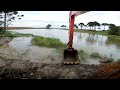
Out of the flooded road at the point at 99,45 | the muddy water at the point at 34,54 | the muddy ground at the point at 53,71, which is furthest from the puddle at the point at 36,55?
the flooded road at the point at 99,45

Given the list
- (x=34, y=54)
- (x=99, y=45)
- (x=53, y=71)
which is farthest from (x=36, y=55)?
(x=99, y=45)

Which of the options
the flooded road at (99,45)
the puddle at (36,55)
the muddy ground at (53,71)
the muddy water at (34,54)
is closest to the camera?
the muddy ground at (53,71)

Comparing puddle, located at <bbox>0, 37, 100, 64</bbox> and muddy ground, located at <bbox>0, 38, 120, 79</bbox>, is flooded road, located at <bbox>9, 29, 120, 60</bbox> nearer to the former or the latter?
puddle, located at <bbox>0, 37, 100, 64</bbox>

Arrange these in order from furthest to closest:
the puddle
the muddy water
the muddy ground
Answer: the muddy water < the puddle < the muddy ground

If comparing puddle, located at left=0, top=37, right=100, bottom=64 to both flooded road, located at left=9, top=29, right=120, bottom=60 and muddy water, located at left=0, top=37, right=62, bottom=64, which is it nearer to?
muddy water, located at left=0, top=37, right=62, bottom=64

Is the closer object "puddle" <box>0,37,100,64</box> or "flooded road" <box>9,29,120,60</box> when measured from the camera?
"puddle" <box>0,37,100,64</box>

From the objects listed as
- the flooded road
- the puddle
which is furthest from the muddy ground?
the flooded road

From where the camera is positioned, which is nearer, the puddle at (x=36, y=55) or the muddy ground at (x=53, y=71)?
the muddy ground at (x=53, y=71)

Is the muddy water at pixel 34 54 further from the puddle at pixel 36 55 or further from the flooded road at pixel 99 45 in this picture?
the flooded road at pixel 99 45

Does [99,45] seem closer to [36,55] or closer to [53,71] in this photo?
[36,55]

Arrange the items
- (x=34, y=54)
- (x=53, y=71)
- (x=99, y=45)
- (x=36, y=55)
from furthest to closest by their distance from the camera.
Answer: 1. (x=99, y=45)
2. (x=34, y=54)
3. (x=36, y=55)
4. (x=53, y=71)

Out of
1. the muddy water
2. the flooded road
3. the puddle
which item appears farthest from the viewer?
the flooded road
